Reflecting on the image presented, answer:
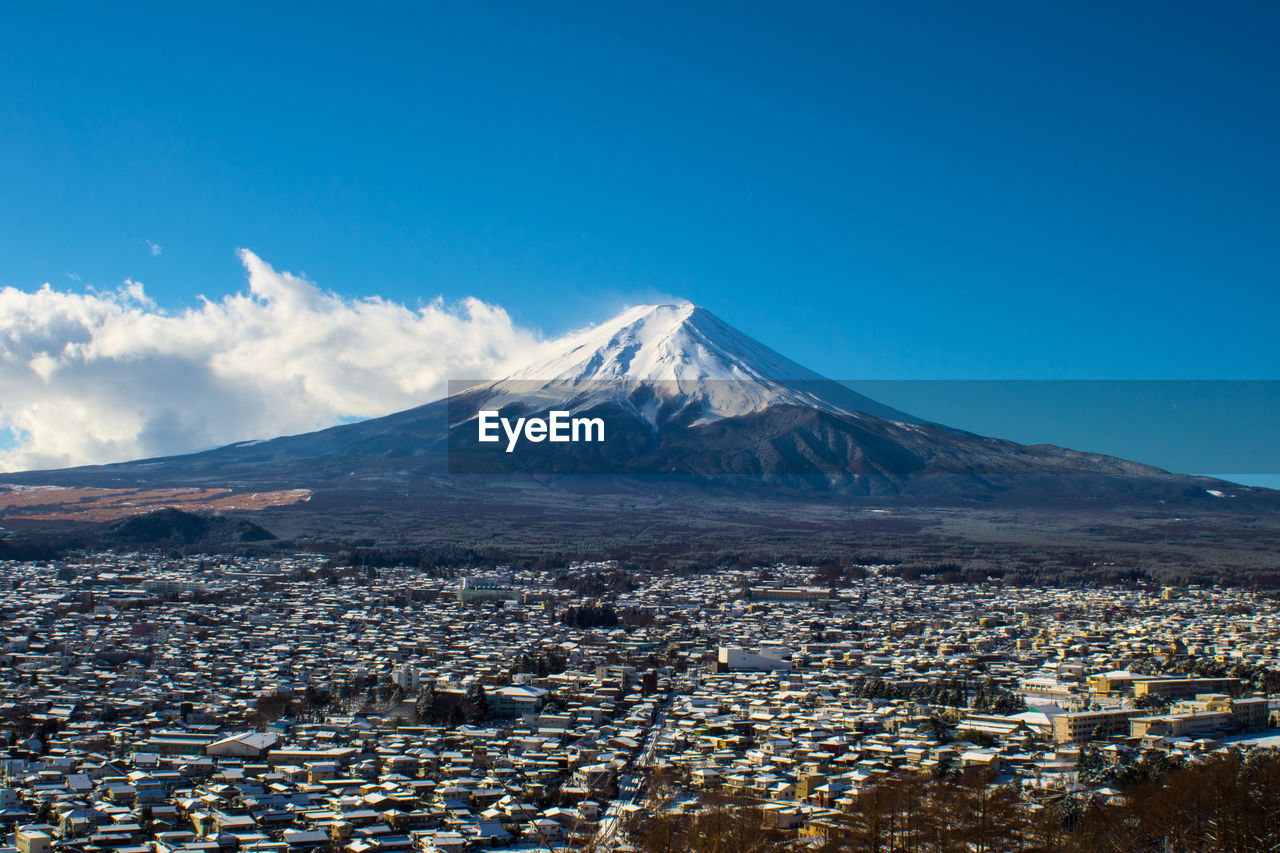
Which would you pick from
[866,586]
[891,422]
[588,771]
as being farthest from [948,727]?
[891,422]

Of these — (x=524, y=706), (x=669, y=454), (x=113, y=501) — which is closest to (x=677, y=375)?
(x=669, y=454)

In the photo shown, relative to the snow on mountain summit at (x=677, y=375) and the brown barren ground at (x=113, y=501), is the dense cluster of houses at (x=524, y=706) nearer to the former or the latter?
the brown barren ground at (x=113, y=501)

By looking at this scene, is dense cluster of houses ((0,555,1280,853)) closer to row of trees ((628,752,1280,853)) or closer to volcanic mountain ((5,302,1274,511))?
row of trees ((628,752,1280,853))

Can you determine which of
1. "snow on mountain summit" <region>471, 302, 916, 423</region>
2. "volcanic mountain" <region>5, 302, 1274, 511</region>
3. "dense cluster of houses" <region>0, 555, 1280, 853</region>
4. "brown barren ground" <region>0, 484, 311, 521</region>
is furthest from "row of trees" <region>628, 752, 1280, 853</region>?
"snow on mountain summit" <region>471, 302, 916, 423</region>

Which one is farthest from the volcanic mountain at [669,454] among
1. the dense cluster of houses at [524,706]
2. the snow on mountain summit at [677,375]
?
the dense cluster of houses at [524,706]

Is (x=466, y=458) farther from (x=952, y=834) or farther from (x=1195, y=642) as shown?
(x=952, y=834)
